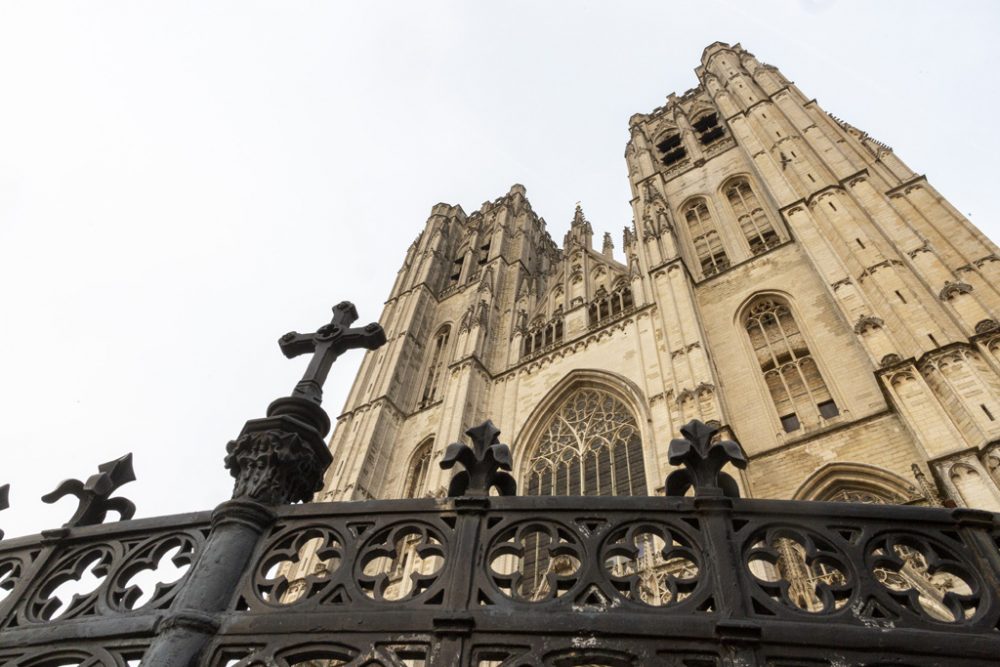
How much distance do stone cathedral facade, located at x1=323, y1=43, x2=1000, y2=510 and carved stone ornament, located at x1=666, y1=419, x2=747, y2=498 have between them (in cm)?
702

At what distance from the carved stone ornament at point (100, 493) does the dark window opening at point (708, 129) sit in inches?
964

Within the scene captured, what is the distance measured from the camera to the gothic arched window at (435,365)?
2188cm

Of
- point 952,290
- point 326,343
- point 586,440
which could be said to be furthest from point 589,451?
point 326,343

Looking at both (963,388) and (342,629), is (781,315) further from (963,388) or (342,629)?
(342,629)

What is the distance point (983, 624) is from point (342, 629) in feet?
7.41

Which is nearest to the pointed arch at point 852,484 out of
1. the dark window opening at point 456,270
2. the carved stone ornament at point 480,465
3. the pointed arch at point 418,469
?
the carved stone ornament at point 480,465

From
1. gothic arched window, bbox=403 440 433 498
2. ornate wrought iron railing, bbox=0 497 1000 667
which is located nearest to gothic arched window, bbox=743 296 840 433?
gothic arched window, bbox=403 440 433 498

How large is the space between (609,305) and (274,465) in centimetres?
1641

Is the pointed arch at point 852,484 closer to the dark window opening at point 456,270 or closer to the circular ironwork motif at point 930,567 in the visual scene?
the circular ironwork motif at point 930,567

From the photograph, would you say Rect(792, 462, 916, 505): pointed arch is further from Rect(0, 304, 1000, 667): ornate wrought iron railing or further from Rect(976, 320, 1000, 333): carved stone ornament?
Rect(0, 304, 1000, 667): ornate wrought iron railing

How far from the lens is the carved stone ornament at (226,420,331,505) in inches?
120

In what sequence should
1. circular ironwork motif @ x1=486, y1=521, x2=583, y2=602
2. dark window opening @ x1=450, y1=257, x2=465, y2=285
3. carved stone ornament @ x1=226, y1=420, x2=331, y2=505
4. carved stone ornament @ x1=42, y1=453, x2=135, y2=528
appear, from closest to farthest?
circular ironwork motif @ x1=486, y1=521, x2=583, y2=602 → carved stone ornament @ x1=226, y1=420, x2=331, y2=505 → carved stone ornament @ x1=42, y1=453, x2=135, y2=528 → dark window opening @ x1=450, y1=257, x2=465, y2=285

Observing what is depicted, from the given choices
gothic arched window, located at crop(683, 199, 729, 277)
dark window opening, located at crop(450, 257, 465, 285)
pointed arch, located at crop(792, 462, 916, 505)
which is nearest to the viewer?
pointed arch, located at crop(792, 462, 916, 505)

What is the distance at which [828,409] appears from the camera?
12328 mm
